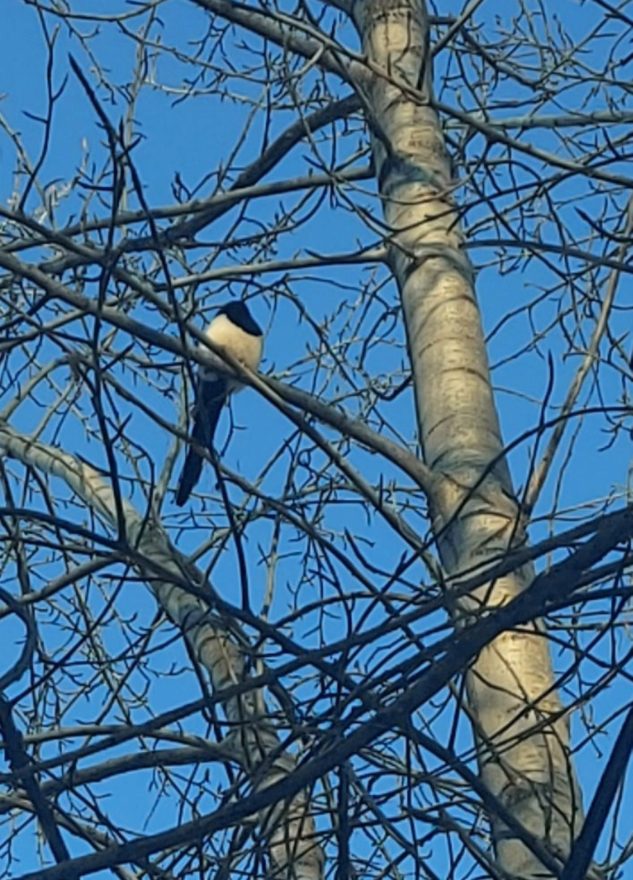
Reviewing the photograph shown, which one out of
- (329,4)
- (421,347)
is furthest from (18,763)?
(329,4)

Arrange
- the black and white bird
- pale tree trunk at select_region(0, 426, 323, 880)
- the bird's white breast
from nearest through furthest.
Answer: pale tree trunk at select_region(0, 426, 323, 880) < the black and white bird < the bird's white breast

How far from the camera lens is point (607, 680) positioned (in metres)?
2.18

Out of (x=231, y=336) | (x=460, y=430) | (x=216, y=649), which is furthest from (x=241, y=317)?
(x=460, y=430)

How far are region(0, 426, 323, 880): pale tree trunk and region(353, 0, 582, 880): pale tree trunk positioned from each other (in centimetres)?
31

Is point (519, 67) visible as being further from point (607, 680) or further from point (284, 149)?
point (607, 680)

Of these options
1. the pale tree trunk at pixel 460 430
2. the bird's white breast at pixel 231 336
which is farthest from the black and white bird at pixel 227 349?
the pale tree trunk at pixel 460 430

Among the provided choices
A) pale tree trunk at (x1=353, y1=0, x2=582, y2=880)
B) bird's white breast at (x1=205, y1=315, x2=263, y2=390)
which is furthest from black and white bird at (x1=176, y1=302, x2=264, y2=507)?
pale tree trunk at (x1=353, y1=0, x2=582, y2=880)

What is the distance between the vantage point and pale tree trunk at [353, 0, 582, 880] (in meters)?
2.47

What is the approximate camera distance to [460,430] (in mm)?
2951

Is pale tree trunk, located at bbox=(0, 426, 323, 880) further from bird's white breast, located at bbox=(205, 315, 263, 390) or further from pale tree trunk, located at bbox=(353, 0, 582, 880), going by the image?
bird's white breast, located at bbox=(205, 315, 263, 390)

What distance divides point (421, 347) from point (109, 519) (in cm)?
104

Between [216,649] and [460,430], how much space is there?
2.67 ft

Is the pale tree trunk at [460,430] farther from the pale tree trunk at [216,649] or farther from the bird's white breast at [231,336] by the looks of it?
A: the bird's white breast at [231,336]

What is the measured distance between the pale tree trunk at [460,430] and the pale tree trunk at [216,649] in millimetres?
305
